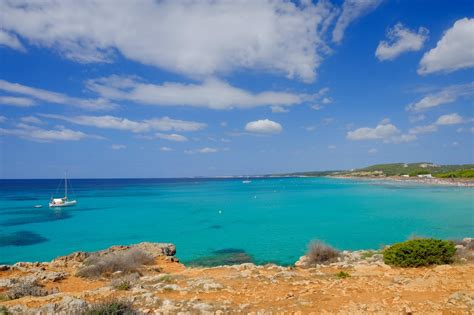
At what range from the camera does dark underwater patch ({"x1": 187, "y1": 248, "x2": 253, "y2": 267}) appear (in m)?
21.8

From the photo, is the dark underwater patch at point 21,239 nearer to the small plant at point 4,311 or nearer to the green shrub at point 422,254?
the small plant at point 4,311

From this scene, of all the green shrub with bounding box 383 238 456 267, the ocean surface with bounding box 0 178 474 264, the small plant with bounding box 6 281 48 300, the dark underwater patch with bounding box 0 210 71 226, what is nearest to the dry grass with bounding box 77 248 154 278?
the small plant with bounding box 6 281 48 300

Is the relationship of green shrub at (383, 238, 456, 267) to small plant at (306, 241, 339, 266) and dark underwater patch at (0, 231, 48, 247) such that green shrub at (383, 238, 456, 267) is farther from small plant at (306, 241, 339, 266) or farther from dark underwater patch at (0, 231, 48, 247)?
dark underwater patch at (0, 231, 48, 247)

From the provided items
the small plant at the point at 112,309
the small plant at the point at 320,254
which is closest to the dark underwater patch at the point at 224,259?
the small plant at the point at 320,254

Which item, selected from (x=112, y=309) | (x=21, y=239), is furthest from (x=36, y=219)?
(x=112, y=309)

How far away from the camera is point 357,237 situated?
2961cm

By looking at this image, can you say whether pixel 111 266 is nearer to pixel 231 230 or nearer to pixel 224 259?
pixel 224 259

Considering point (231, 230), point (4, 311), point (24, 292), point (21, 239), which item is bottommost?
point (231, 230)

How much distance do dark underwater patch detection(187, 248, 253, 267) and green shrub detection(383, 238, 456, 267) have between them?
11.2 metres

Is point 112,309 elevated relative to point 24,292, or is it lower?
elevated

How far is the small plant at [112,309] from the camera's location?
698 centimetres

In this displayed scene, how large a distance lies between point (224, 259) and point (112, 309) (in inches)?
644

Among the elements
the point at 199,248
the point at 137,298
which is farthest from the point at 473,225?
the point at 137,298

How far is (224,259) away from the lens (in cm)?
2286
